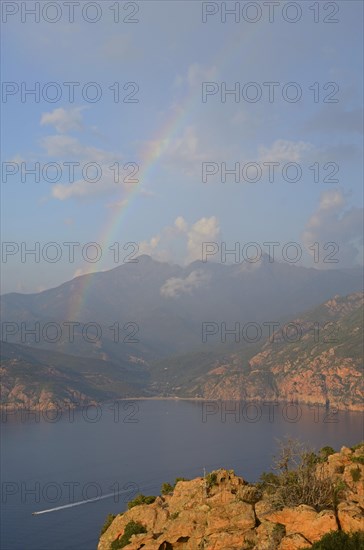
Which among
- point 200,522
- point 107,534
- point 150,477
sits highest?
point 200,522

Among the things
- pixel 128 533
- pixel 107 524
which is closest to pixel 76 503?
pixel 107 524

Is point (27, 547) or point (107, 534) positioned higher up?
point (107, 534)

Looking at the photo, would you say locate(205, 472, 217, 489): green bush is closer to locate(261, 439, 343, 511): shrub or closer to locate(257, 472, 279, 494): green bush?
locate(257, 472, 279, 494): green bush

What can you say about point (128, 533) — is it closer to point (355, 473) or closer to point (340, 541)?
point (340, 541)

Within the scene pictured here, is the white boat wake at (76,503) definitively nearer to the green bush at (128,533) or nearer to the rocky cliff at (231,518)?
the rocky cliff at (231,518)

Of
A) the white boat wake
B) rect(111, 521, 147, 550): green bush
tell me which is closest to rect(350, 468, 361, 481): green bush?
rect(111, 521, 147, 550): green bush

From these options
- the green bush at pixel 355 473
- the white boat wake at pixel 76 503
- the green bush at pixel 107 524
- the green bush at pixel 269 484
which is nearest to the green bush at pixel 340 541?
the green bush at pixel 269 484

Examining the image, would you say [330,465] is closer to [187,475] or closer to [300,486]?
[300,486]

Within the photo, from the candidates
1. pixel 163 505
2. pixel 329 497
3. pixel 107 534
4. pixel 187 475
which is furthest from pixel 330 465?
pixel 187 475

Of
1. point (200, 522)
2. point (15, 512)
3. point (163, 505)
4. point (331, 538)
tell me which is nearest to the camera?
point (331, 538)
